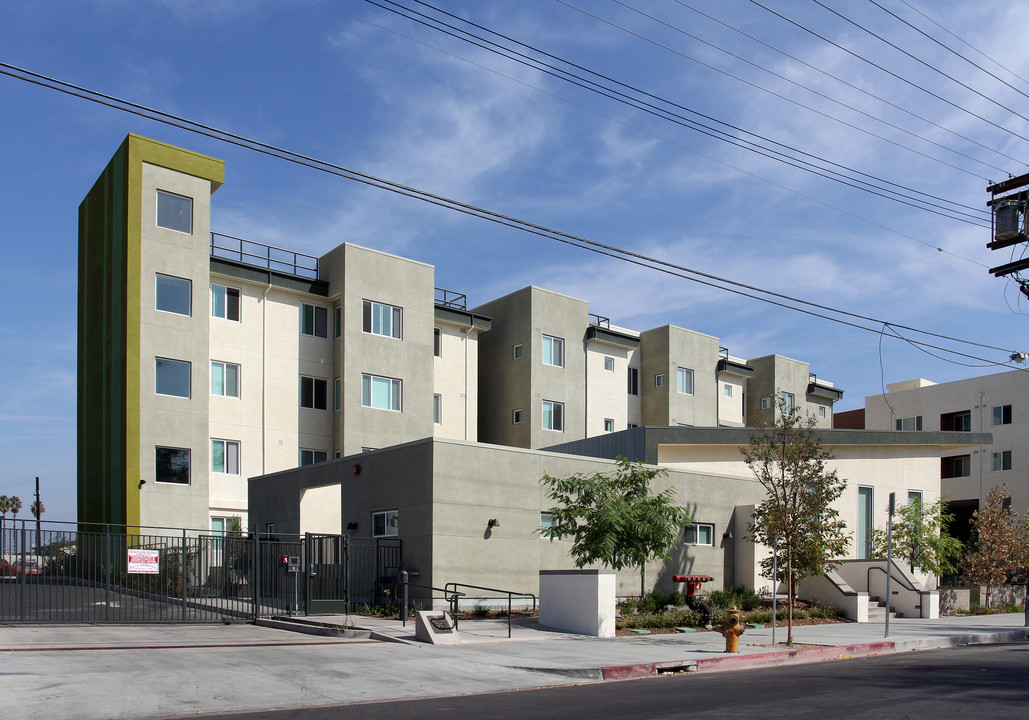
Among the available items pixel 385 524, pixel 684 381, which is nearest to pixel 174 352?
pixel 385 524

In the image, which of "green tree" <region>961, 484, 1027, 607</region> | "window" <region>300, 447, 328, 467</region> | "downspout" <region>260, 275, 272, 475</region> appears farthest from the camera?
"window" <region>300, 447, 328, 467</region>

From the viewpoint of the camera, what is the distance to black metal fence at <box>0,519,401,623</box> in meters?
20.0

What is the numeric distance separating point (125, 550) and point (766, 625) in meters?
15.9

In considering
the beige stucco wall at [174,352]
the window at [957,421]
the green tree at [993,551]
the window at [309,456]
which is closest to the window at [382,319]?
the window at [309,456]

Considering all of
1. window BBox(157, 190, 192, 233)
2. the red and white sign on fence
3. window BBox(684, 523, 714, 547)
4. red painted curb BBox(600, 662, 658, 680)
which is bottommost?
red painted curb BBox(600, 662, 658, 680)

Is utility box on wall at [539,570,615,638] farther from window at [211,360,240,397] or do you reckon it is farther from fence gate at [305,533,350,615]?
window at [211,360,240,397]

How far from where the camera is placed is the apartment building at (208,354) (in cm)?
3831

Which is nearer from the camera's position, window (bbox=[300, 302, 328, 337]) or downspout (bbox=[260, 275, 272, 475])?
downspout (bbox=[260, 275, 272, 475])

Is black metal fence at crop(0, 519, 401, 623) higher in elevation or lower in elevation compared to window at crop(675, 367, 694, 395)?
lower

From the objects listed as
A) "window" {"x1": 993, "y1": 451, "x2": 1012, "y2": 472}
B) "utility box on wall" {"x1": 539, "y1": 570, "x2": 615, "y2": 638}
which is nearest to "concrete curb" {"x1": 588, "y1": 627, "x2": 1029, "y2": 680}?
"utility box on wall" {"x1": 539, "y1": 570, "x2": 615, "y2": 638}

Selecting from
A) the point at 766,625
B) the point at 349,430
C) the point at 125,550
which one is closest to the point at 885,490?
the point at 766,625

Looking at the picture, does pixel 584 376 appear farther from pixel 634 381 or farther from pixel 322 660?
pixel 322 660

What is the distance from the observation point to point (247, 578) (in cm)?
2414

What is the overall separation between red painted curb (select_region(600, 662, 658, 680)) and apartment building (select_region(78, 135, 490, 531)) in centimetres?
2721
